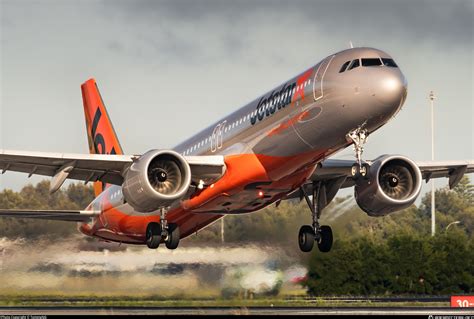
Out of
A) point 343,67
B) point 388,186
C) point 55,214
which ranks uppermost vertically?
point 343,67

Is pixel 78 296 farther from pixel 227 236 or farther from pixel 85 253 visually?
pixel 227 236

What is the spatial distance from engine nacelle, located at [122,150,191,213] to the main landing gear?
1.79 meters

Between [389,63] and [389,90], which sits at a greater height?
[389,63]

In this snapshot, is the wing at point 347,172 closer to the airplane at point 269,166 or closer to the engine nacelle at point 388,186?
the airplane at point 269,166

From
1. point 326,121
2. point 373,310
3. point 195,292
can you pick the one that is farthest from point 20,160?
point 373,310

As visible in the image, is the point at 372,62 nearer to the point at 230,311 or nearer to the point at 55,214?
the point at 230,311

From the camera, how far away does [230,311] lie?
3662 centimetres

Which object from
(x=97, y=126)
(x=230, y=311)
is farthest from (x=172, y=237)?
(x=97, y=126)

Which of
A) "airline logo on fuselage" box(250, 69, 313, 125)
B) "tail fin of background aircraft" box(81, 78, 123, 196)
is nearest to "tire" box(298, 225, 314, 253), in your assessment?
"airline logo on fuselage" box(250, 69, 313, 125)

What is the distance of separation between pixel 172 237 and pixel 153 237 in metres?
0.79

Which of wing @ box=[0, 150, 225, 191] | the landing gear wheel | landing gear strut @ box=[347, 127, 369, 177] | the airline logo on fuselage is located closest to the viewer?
landing gear strut @ box=[347, 127, 369, 177]

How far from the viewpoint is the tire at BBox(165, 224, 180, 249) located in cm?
3772

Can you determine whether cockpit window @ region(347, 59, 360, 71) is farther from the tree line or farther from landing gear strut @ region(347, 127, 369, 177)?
the tree line

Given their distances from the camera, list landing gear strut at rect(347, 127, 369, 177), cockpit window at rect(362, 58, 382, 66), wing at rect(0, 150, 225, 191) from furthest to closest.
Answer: wing at rect(0, 150, 225, 191)
landing gear strut at rect(347, 127, 369, 177)
cockpit window at rect(362, 58, 382, 66)
